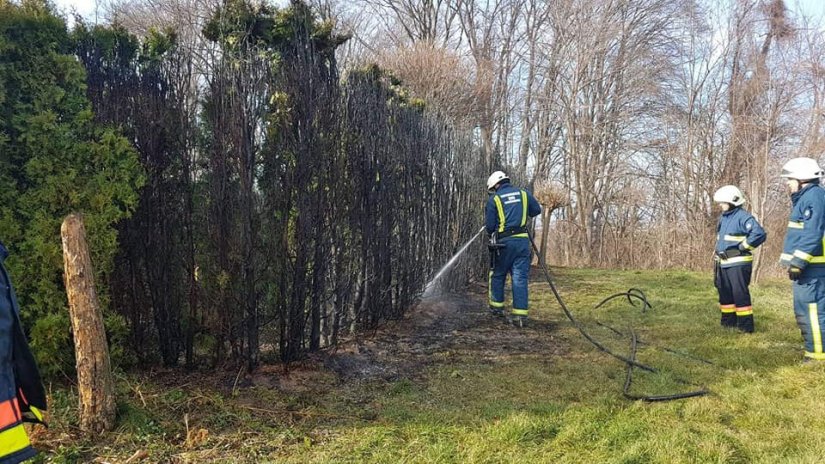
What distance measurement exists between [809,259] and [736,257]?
1.36 m

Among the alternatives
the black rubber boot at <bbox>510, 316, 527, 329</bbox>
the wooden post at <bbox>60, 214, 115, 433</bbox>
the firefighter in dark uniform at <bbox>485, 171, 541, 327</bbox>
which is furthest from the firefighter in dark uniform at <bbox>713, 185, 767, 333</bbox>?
the wooden post at <bbox>60, 214, 115, 433</bbox>

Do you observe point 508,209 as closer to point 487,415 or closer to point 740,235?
point 740,235

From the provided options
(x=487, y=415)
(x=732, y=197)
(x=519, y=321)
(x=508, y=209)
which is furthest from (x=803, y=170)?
(x=487, y=415)

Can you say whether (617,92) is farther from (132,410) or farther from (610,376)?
(132,410)

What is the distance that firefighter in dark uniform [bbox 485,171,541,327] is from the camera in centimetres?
625

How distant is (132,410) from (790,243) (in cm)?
590

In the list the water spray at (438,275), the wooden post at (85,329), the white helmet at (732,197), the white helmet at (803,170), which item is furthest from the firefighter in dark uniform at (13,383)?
the white helmet at (732,197)

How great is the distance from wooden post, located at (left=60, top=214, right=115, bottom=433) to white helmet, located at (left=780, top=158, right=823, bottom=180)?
6.17 metres

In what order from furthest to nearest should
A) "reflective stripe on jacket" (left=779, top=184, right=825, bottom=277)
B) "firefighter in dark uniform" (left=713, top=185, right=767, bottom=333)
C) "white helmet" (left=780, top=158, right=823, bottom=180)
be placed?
"firefighter in dark uniform" (left=713, top=185, right=767, bottom=333) < "white helmet" (left=780, top=158, right=823, bottom=180) < "reflective stripe on jacket" (left=779, top=184, right=825, bottom=277)

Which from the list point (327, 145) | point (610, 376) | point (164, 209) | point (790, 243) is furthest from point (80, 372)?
point (790, 243)

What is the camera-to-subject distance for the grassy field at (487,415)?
9.52ft

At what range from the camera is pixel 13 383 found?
5.29 ft

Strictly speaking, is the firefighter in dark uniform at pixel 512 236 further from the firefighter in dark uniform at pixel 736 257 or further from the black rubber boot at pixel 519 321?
the firefighter in dark uniform at pixel 736 257

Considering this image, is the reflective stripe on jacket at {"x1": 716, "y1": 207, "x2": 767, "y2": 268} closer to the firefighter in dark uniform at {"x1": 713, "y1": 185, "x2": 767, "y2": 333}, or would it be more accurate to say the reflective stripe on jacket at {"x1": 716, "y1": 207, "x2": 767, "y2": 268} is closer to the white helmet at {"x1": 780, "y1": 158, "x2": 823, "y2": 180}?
the firefighter in dark uniform at {"x1": 713, "y1": 185, "x2": 767, "y2": 333}
